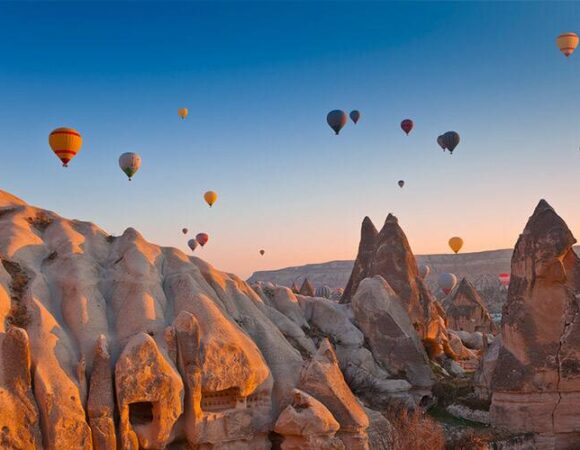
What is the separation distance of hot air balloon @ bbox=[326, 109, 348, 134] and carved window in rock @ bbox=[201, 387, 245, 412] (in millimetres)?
23691

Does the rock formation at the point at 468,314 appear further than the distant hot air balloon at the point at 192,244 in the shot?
No

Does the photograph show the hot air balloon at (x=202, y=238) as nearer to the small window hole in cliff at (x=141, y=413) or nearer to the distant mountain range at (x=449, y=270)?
the small window hole in cliff at (x=141, y=413)

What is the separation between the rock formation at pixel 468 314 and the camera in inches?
1898

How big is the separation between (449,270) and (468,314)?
101 metres

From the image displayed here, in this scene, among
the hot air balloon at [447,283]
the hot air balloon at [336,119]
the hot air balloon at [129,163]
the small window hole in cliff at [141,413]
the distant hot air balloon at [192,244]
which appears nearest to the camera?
the small window hole in cliff at [141,413]

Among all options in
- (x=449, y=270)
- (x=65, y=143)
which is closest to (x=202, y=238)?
(x=65, y=143)

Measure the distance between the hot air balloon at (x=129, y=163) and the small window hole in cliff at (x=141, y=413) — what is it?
17174 mm

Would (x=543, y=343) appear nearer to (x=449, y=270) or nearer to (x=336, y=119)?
(x=336, y=119)

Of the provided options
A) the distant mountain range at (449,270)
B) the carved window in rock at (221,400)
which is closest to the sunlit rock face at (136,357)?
the carved window in rock at (221,400)

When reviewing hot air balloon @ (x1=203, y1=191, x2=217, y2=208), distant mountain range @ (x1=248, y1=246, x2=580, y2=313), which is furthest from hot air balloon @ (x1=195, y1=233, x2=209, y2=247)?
distant mountain range @ (x1=248, y1=246, x2=580, y2=313)

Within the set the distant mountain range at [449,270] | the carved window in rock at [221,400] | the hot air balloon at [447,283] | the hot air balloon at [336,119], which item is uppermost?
the hot air balloon at [336,119]

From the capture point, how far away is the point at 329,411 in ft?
57.5

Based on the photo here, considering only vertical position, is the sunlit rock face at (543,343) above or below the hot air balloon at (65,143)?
below

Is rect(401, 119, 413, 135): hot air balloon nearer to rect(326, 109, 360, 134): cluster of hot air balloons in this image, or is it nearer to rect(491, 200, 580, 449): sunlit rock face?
rect(326, 109, 360, 134): cluster of hot air balloons
